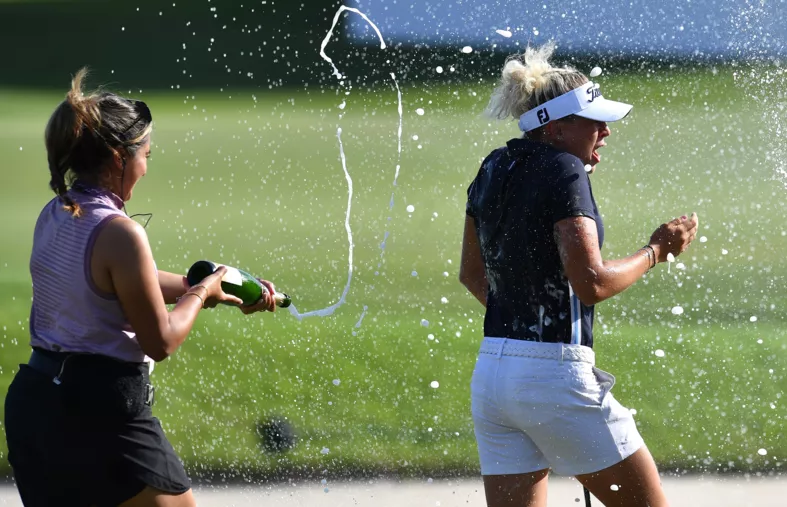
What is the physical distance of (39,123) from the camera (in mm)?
14148

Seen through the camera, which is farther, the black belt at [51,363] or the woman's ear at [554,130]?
Result: the woman's ear at [554,130]

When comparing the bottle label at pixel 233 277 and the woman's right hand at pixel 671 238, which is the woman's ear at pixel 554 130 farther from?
the bottle label at pixel 233 277

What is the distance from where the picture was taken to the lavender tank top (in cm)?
247

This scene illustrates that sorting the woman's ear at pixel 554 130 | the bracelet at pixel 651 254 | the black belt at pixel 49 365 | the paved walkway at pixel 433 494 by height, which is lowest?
the paved walkway at pixel 433 494

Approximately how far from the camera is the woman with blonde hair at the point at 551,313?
266 centimetres

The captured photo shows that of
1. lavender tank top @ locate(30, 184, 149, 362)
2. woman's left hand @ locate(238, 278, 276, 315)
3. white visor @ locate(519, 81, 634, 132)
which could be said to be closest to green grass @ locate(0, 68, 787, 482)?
woman's left hand @ locate(238, 278, 276, 315)

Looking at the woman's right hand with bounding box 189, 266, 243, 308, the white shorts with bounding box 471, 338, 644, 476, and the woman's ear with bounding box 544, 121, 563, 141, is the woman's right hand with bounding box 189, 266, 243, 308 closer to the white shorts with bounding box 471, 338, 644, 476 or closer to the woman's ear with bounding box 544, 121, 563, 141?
the white shorts with bounding box 471, 338, 644, 476

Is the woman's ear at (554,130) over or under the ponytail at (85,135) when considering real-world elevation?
over

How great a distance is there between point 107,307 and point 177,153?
439 inches

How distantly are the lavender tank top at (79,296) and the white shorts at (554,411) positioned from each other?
86 centimetres

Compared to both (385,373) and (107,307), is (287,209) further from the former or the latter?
(107,307)

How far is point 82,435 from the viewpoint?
2486mm

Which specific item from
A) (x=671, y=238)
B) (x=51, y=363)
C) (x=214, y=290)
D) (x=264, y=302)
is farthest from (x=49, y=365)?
(x=671, y=238)

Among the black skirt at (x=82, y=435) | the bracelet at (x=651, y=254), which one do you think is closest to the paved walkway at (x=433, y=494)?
the bracelet at (x=651, y=254)
